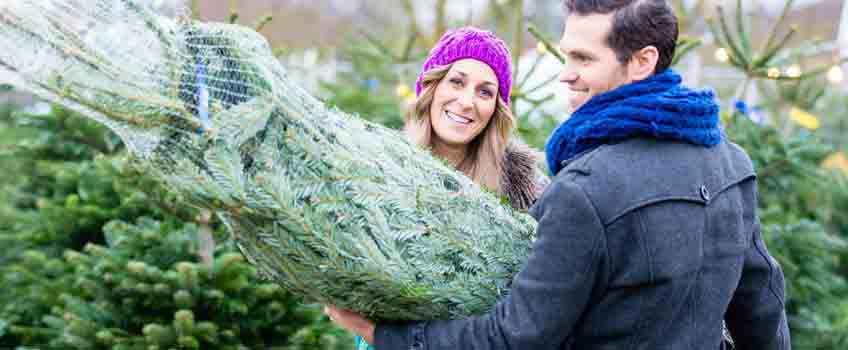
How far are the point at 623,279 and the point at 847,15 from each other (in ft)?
33.0

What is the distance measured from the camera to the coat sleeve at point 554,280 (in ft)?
4.62

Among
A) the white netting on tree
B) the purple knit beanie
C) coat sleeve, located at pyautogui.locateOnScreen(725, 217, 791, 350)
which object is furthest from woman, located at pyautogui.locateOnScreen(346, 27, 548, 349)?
the white netting on tree

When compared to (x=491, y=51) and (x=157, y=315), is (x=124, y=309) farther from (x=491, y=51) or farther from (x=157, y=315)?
(x=491, y=51)

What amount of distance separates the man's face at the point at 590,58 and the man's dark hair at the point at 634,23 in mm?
13

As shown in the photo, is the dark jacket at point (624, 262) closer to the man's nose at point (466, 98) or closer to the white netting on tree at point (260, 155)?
the white netting on tree at point (260, 155)

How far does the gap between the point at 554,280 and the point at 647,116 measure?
39cm

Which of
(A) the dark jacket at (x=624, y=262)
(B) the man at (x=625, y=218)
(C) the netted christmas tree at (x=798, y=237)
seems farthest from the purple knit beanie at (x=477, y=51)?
(C) the netted christmas tree at (x=798, y=237)

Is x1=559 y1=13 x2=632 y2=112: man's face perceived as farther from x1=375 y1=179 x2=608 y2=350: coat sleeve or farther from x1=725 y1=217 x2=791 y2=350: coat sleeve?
x1=725 y1=217 x2=791 y2=350: coat sleeve

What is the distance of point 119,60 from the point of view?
1.44m

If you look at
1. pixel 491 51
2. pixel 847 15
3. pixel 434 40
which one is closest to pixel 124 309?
pixel 491 51

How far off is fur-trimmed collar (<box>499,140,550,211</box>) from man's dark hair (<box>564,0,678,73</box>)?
109 centimetres

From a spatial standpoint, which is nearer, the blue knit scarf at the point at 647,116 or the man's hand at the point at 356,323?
the blue knit scarf at the point at 647,116

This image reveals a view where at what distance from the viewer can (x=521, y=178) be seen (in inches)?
104

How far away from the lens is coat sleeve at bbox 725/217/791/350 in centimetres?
175
